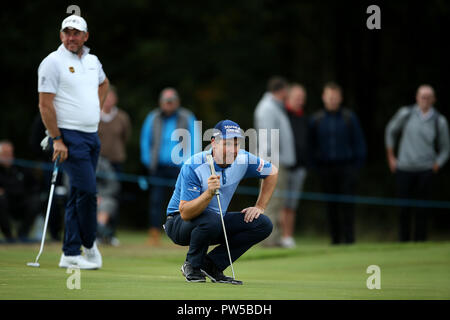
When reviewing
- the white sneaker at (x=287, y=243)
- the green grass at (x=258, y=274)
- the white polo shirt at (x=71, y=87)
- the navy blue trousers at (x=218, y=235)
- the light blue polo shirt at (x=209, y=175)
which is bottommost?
the white sneaker at (x=287, y=243)

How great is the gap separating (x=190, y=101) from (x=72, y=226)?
13577 mm

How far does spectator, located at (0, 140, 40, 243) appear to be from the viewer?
13539 millimetres

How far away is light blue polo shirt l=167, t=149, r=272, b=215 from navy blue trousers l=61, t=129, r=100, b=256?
1.18 meters

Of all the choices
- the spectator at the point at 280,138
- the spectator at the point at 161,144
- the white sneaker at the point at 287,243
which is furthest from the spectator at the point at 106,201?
the white sneaker at the point at 287,243

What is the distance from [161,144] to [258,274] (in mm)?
4638

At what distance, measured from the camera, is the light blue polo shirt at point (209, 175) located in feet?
23.5

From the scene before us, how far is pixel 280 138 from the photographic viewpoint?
13.5m

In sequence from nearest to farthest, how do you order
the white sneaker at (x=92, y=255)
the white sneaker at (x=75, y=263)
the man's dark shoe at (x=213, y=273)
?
the man's dark shoe at (x=213, y=273), the white sneaker at (x=75, y=263), the white sneaker at (x=92, y=255)

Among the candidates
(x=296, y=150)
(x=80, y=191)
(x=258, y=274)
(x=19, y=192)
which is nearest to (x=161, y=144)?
(x=296, y=150)

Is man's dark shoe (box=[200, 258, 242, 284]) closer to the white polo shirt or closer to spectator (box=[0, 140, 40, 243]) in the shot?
the white polo shirt

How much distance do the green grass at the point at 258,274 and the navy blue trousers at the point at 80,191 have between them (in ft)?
1.24

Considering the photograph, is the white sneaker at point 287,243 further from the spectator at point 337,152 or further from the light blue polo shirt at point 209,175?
the light blue polo shirt at point 209,175

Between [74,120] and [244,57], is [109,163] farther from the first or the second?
[244,57]

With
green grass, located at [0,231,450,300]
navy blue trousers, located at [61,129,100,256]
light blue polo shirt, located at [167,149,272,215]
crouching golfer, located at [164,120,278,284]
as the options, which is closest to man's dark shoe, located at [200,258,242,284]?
crouching golfer, located at [164,120,278,284]
